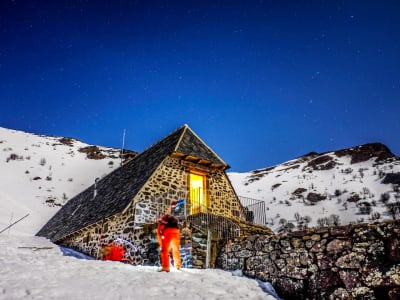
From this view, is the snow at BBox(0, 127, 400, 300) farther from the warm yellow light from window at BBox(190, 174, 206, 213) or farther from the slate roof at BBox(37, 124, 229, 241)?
the warm yellow light from window at BBox(190, 174, 206, 213)

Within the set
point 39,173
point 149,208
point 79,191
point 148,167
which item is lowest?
point 149,208

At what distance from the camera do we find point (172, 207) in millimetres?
12953

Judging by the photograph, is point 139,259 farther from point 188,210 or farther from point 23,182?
point 23,182

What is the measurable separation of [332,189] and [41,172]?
32.9 meters

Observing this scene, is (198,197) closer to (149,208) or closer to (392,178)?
(149,208)

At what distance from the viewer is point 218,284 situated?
5820 mm

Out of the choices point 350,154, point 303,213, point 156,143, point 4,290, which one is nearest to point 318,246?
point 4,290

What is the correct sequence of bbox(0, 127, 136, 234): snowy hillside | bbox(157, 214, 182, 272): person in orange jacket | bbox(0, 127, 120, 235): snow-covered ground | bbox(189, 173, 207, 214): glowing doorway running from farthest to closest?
bbox(0, 127, 136, 234): snowy hillside, bbox(0, 127, 120, 235): snow-covered ground, bbox(189, 173, 207, 214): glowing doorway, bbox(157, 214, 182, 272): person in orange jacket

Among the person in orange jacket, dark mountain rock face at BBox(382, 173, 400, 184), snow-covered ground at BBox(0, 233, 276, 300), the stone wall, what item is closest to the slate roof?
the person in orange jacket

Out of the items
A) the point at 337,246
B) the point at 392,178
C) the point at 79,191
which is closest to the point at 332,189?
the point at 392,178

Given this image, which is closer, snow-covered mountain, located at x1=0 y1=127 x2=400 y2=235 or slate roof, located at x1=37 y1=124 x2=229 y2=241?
slate roof, located at x1=37 y1=124 x2=229 y2=241

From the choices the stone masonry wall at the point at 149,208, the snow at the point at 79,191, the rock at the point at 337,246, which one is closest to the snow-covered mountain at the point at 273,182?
the snow at the point at 79,191

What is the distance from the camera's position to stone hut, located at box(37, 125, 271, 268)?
11.1 meters

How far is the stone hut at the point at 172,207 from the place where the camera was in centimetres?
1115
